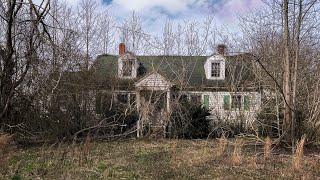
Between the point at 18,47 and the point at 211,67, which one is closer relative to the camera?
the point at 18,47

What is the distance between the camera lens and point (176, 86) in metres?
24.6

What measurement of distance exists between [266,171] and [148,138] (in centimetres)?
965

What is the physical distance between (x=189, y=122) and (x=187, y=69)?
7.77m

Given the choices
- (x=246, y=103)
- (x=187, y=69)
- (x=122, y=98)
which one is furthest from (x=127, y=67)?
(x=246, y=103)

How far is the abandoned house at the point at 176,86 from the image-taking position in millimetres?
20609

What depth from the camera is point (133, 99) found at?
21719mm

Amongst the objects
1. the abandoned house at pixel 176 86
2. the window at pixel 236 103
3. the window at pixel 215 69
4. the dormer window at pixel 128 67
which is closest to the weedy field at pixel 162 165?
the abandoned house at pixel 176 86

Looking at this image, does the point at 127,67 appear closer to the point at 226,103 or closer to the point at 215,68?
the point at 226,103

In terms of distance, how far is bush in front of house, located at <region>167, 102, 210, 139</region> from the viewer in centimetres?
1997

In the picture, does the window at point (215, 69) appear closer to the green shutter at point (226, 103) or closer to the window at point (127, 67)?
the green shutter at point (226, 103)

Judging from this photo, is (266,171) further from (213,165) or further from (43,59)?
(43,59)

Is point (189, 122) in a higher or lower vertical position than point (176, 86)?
lower

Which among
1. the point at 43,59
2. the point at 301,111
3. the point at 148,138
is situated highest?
the point at 43,59

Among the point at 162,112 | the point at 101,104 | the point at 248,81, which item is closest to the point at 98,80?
the point at 101,104
